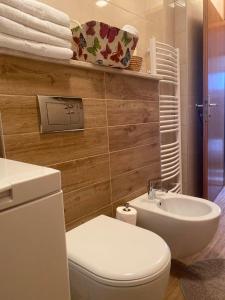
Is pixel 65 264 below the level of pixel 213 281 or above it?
above

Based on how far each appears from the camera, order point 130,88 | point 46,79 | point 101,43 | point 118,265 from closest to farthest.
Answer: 1. point 118,265
2. point 46,79
3. point 101,43
4. point 130,88

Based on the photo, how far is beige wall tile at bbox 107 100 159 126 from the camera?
136 cm

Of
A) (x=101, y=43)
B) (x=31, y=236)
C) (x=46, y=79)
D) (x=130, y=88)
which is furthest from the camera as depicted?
(x=130, y=88)

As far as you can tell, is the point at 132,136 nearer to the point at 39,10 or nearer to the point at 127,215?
the point at 127,215

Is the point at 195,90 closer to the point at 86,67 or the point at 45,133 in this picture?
the point at 86,67

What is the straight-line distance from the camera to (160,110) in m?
1.82

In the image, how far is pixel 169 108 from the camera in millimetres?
1916

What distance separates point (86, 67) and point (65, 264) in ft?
2.89

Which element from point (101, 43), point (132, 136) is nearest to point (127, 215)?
point (132, 136)

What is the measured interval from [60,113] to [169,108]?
110 centimetres

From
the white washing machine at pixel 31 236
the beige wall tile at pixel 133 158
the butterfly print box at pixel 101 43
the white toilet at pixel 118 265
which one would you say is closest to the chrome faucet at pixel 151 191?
the beige wall tile at pixel 133 158

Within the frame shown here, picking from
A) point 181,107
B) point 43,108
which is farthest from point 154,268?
point 181,107

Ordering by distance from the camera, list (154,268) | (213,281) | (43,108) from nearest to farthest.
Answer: (154,268)
(43,108)
(213,281)

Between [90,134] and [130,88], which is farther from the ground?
[130,88]
